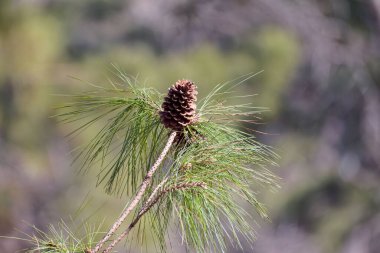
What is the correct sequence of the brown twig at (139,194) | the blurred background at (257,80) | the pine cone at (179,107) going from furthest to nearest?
the blurred background at (257,80) < the pine cone at (179,107) < the brown twig at (139,194)

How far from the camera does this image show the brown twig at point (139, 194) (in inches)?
42.2

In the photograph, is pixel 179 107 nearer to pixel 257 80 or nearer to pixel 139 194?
pixel 139 194

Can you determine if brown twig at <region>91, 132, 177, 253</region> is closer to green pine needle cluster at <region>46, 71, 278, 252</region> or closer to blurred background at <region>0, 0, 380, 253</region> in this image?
green pine needle cluster at <region>46, 71, 278, 252</region>

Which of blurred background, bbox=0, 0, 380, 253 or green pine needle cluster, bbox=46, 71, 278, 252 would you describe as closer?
green pine needle cluster, bbox=46, 71, 278, 252

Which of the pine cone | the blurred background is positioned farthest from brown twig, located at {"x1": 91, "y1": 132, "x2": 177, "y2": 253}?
the blurred background

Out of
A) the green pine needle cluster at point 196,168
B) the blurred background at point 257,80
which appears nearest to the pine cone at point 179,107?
the green pine needle cluster at point 196,168

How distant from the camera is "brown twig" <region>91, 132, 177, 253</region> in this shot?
1.07 metres

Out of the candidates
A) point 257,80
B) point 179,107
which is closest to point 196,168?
point 179,107

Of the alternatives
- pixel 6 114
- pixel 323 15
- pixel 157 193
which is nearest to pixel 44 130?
pixel 6 114

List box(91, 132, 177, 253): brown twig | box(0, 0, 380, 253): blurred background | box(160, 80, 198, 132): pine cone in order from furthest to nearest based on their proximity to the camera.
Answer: box(0, 0, 380, 253): blurred background → box(160, 80, 198, 132): pine cone → box(91, 132, 177, 253): brown twig

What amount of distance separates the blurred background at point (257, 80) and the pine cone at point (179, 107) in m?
5.29

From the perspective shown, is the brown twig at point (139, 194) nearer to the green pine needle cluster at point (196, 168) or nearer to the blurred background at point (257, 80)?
the green pine needle cluster at point (196, 168)

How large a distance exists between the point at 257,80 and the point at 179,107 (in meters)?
7.04

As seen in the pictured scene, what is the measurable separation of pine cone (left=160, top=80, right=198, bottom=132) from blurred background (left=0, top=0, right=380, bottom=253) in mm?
5293
